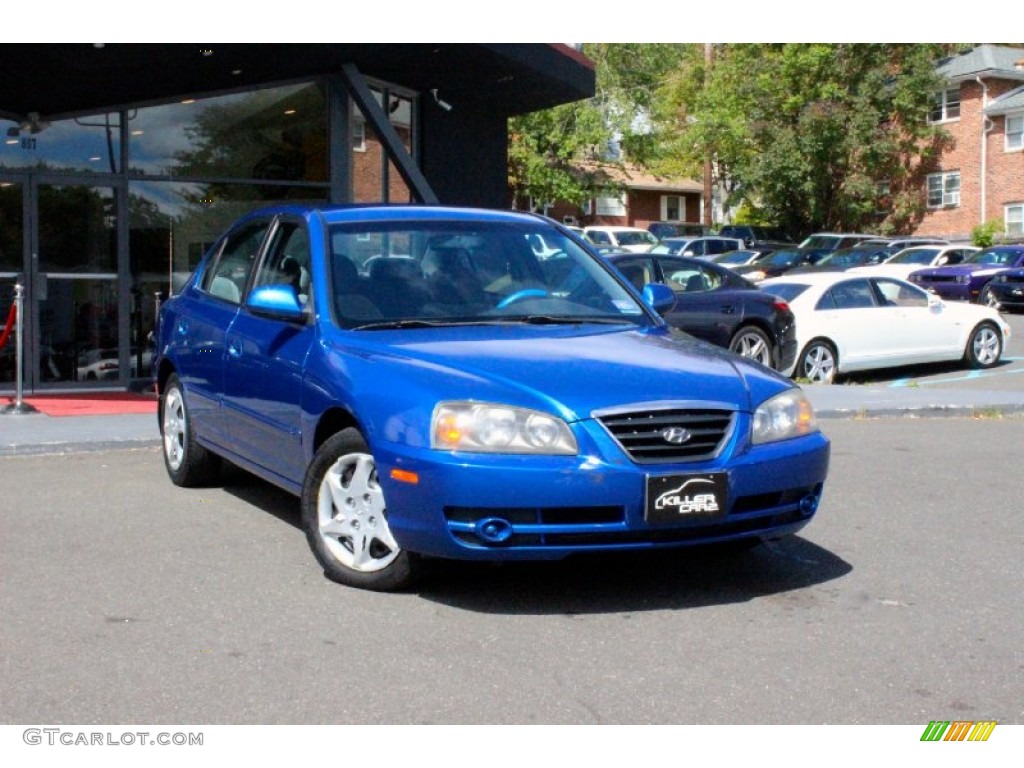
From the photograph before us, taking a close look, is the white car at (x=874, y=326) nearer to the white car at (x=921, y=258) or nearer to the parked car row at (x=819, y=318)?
the parked car row at (x=819, y=318)

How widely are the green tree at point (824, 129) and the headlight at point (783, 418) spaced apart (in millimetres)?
44223

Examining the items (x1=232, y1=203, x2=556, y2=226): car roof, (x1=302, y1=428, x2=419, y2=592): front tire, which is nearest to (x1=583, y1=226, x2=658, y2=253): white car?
(x1=232, y1=203, x2=556, y2=226): car roof

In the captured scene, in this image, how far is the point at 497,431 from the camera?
545 cm

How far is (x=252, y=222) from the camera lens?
26.5 ft

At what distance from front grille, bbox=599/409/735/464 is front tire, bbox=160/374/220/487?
3.60m

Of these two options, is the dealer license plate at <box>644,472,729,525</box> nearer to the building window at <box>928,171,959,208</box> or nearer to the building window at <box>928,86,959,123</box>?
the building window at <box>928,171,959,208</box>

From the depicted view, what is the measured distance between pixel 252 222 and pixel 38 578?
2603 mm

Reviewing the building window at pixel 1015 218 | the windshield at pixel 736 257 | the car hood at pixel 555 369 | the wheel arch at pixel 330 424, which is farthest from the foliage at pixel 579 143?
the wheel arch at pixel 330 424

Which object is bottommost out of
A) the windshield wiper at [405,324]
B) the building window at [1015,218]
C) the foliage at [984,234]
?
Result: the windshield wiper at [405,324]

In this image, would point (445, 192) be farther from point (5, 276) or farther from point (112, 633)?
point (112, 633)

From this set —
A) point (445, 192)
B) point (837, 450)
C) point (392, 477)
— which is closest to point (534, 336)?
point (392, 477)

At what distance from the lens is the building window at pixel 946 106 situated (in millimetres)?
51781

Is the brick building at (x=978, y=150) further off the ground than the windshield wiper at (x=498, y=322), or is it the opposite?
the brick building at (x=978, y=150)
